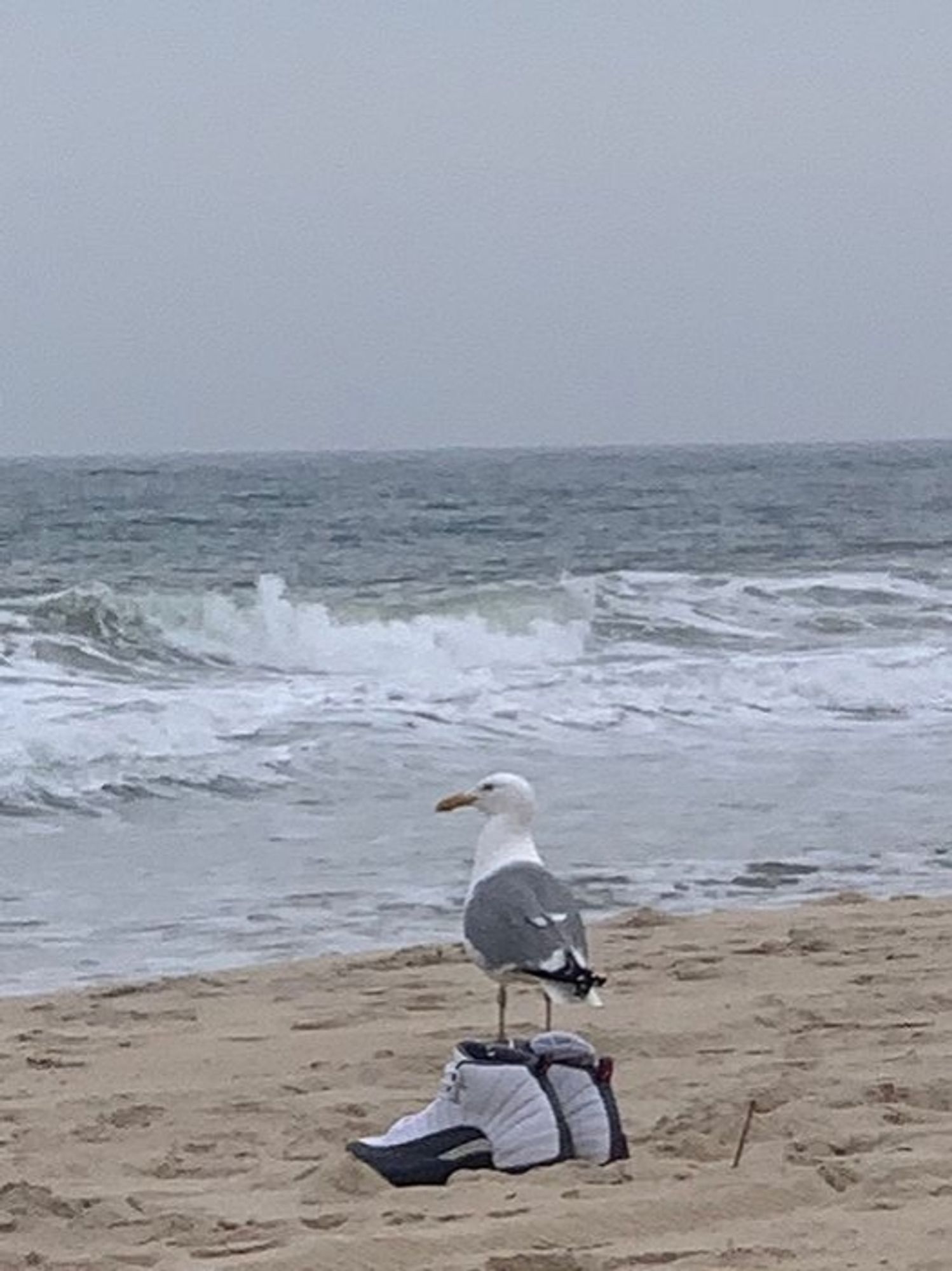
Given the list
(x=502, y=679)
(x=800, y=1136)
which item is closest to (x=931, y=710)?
(x=502, y=679)

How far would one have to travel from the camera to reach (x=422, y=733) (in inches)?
458

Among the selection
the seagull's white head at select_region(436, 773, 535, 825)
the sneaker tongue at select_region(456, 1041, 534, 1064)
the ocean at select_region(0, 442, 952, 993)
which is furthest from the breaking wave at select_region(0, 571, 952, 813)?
the sneaker tongue at select_region(456, 1041, 534, 1064)

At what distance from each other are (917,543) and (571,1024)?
24830 millimetres

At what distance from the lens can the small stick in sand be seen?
12.7 feet

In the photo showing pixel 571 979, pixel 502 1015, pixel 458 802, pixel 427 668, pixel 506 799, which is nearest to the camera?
pixel 571 979

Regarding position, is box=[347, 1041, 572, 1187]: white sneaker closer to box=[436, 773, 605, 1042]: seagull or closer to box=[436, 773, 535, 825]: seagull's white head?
box=[436, 773, 605, 1042]: seagull

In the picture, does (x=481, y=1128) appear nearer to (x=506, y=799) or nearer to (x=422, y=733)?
(x=506, y=799)

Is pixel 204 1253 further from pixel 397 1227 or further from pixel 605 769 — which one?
pixel 605 769

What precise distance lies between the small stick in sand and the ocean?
2.73 m

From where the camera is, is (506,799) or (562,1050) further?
(506,799)

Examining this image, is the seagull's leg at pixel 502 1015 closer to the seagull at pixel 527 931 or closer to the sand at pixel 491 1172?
the seagull at pixel 527 931

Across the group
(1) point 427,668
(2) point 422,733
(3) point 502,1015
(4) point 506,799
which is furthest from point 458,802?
(1) point 427,668

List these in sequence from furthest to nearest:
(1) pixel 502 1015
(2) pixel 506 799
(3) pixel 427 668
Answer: (3) pixel 427 668 < (2) pixel 506 799 < (1) pixel 502 1015

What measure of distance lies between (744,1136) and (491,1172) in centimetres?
43
